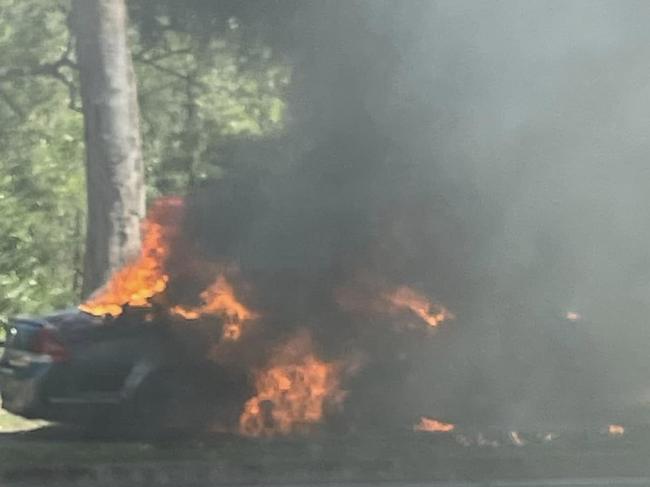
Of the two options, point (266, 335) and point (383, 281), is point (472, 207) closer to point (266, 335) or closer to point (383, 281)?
point (383, 281)

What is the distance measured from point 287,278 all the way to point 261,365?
82 cm

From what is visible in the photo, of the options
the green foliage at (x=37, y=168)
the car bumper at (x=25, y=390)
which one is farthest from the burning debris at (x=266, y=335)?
the green foliage at (x=37, y=168)

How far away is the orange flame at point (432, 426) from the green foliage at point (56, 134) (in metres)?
13.7

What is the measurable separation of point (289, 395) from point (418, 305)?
136 centimetres

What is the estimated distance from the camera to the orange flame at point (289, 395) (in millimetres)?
9578

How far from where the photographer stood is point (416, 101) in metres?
12.4

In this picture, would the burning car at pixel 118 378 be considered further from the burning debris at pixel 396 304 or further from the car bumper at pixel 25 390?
the burning debris at pixel 396 304

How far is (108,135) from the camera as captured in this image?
14.7 metres

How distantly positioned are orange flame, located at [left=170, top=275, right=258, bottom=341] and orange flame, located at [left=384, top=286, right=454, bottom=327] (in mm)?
1200

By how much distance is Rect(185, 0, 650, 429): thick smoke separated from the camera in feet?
32.8

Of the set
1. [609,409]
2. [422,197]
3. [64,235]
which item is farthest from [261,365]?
[64,235]

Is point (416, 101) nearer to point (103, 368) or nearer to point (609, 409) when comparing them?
point (609, 409)

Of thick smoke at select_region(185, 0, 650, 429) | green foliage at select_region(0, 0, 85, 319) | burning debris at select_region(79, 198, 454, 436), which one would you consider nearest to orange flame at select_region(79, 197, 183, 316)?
burning debris at select_region(79, 198, 454, 436)

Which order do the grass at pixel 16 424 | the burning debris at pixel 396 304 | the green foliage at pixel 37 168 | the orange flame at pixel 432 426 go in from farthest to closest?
the green foliage at pixel 37 168 → the grass at pixel 16 424 → the burning debris at pixel 396 304 → the orange flame at pixel 432 426
